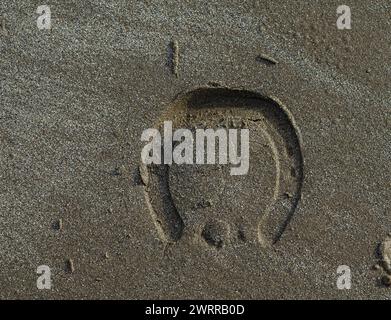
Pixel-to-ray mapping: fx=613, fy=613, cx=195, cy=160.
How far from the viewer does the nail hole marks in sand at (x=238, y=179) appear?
2.52 m

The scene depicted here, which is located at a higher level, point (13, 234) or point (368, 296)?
point (13, 234)

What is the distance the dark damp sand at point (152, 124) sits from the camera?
2498 mm

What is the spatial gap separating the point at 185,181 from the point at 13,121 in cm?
75

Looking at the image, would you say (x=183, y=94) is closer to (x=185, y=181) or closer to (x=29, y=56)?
(x=185, y=181)

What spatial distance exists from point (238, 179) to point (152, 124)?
0.42 metres

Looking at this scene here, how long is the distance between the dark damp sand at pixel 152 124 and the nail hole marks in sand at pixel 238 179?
25 millimetres

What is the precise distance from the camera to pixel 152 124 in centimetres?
252

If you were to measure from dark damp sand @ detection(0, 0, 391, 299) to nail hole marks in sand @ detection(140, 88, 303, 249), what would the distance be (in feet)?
0.08

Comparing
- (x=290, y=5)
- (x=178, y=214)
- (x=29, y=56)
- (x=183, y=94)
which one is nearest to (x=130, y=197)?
(x=178, y=214)

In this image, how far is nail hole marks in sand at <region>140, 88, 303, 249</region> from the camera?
2.52 m

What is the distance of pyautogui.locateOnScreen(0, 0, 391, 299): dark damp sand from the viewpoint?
250 centimetres

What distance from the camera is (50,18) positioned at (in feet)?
8.30

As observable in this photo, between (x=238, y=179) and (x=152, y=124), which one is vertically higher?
(x=152, y=124)

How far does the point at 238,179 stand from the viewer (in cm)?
252
